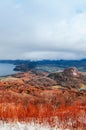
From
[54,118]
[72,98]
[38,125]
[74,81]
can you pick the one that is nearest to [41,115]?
[54,118]

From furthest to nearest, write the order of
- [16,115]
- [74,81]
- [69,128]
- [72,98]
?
[74,81] → [72,98] → [16,115] → [69,128]

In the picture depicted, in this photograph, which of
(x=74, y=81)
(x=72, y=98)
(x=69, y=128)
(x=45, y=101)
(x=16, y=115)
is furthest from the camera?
(x=74, y=81)

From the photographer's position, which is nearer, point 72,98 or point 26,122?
point 26,122

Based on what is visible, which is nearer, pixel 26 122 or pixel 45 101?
pixel 26 122

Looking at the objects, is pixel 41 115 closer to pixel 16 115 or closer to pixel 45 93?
pixel 16 115

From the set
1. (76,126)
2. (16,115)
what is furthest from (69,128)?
(16,115)

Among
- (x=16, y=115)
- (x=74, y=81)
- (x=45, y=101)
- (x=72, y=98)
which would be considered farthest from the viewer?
(x=74, y=81)

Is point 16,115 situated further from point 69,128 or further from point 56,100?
point 56,100

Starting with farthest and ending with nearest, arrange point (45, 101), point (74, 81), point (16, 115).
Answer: point (74, 81) → point (45, 101) → point (16, 115)

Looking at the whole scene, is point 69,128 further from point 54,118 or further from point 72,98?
point 72,98
